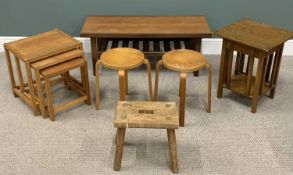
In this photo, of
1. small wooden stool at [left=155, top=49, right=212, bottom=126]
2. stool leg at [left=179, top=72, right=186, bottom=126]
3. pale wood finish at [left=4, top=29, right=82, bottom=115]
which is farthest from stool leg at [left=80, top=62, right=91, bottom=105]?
stool leg at [left=179, top=72, right=186, bottom=126]

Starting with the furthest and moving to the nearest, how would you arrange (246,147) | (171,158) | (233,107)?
(233,107), (246,147), (171,158)

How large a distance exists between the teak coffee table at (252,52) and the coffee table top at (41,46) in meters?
1.06

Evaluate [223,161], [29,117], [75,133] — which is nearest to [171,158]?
[223,161]

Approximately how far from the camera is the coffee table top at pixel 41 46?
2.62 meters

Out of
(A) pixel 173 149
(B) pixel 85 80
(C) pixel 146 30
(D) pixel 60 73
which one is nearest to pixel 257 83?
(A) pixel 173 149

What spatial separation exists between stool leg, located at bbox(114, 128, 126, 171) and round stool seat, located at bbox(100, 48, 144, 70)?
0.51 meters

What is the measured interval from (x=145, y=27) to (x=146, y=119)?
3.77 feet

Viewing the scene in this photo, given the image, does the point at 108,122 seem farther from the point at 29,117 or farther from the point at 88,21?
the point at 88,21

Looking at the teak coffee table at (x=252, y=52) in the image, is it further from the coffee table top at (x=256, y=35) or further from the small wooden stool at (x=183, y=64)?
the small wooden stool at (x=183, y=64)

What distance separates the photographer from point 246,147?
248cm

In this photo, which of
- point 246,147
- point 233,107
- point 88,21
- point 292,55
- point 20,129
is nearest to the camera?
point 246,147

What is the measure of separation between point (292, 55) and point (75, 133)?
2.15 meters

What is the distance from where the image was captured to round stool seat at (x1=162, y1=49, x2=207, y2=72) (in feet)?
8.32

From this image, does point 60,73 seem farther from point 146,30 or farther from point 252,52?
point 252,52
